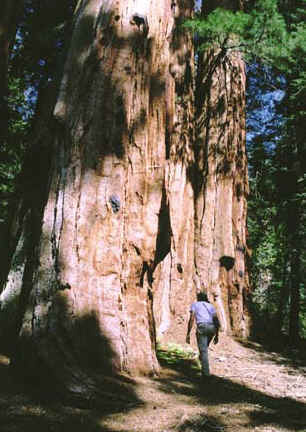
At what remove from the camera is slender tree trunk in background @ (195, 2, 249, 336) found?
9273 millimetres

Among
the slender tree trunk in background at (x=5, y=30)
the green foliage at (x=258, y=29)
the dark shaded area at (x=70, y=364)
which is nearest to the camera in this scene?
the slender tree trunk in background at (x=5, y=30)

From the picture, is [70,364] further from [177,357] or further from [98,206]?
[177,357]

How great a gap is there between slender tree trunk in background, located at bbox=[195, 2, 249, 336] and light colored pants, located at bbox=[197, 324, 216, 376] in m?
2.77

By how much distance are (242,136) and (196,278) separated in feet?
12.7

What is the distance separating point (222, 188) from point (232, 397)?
553 centimetres

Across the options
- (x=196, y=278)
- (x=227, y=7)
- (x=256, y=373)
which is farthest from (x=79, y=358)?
(x=227, y=7)

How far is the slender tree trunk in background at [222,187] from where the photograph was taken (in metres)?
9.27

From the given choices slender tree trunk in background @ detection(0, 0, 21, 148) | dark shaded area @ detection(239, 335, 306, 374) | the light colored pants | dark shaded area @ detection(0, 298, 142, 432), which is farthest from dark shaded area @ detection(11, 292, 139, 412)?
dark shaded area @ detection(239, 335, 306, 374)

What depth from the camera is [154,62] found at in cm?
595

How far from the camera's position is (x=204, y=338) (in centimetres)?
623

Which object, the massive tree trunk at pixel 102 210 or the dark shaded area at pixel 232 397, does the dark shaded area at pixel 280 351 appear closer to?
the dark shaded area at pixel 232 397

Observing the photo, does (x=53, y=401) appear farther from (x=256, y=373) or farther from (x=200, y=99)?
(x=200, y=99)

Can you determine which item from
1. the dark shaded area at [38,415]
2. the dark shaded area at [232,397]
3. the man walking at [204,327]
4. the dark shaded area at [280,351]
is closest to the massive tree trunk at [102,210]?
the dark shaded area at [38,415]

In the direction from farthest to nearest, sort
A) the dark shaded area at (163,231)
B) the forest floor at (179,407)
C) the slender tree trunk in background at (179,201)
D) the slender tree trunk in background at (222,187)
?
the slender tree trunk in background at (222,187)
the slender tree trunk in background at (179,201)
the dark shaded area at (163,231)
the forest floor at (179,407)
